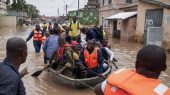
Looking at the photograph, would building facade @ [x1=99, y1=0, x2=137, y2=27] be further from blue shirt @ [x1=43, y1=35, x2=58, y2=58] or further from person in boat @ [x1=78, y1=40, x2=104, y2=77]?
person in boat @ [x1=78, y1=40, x2=104, y2=77]

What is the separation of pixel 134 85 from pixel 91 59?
6.42 metres

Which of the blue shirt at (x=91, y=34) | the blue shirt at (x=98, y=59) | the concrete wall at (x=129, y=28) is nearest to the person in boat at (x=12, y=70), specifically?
the blue shirt at (x=98, y=59)

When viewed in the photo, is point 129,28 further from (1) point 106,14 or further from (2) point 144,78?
(2) point 144,78

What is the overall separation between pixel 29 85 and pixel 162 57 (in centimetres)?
783

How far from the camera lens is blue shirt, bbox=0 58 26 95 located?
2.40 m

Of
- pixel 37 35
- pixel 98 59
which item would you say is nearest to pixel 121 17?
pixel 37 35

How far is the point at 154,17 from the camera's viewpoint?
68.1 ft

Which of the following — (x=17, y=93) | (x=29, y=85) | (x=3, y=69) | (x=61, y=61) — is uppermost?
(x=3, y=69)

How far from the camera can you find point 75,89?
8727 mm

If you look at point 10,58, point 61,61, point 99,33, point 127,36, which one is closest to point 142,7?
point 127,36

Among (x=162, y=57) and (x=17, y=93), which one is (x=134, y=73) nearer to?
(x=162, y=57)

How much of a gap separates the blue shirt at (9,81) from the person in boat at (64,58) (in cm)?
612

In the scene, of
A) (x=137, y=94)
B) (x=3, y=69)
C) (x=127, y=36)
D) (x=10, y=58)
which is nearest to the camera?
(x=137, y=94)

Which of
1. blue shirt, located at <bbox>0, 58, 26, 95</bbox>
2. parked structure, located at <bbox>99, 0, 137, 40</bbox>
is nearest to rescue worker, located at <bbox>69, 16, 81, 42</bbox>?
blue shirt, located at <bbox>0, 58, 26, 95</bbox>
